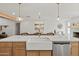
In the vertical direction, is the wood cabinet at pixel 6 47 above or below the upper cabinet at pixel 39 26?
below

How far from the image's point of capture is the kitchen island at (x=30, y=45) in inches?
160

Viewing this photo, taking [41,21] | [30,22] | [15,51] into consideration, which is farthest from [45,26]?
[15,51]

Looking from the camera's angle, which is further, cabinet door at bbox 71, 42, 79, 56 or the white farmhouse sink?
cabinet door at bbox 71, 42, 79, 56

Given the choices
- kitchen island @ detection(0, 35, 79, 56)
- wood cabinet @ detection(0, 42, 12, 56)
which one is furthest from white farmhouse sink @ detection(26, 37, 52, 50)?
wood cabinet @ detection(0, 42, 12, 56)

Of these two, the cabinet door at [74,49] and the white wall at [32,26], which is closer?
the white wall at [32,26]

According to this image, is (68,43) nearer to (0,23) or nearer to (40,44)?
(40,44)

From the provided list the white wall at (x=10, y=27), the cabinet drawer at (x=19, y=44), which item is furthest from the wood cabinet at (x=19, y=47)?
the white wall at (x=10, y=27)

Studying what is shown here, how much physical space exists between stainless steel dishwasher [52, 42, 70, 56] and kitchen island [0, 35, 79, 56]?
0.09 metres

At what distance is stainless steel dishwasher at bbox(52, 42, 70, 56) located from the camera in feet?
13.5

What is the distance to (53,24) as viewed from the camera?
13.4 ft

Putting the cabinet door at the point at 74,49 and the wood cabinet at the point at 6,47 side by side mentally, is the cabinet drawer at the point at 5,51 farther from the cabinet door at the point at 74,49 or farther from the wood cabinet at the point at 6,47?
the cabinet door at the point at 74,49

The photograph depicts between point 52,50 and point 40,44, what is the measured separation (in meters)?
0.39

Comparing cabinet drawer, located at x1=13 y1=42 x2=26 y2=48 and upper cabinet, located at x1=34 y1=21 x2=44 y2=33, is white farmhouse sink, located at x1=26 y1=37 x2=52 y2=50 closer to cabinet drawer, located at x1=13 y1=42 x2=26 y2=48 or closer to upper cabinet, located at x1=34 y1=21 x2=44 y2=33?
cabinet drawer, located at x1=13 y1=42 x2=26 y2=48

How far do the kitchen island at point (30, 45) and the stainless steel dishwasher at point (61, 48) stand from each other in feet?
0.29
